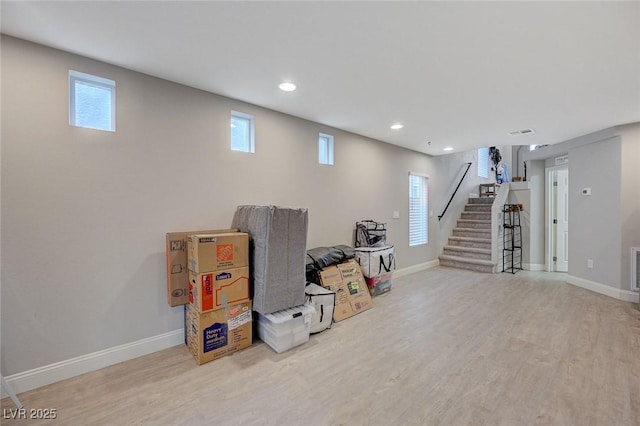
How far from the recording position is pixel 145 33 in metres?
1.91

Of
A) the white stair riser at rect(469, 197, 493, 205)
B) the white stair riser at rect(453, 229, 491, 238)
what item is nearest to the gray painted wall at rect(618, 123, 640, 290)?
the white stair riser at rect(453, 229, 491, 238)

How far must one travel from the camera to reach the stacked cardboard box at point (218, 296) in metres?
2.34

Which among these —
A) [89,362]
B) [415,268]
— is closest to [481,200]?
[415,268]

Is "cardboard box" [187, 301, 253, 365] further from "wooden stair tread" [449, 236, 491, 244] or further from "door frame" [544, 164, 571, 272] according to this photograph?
"door frame" [544, 164, 571, 272]

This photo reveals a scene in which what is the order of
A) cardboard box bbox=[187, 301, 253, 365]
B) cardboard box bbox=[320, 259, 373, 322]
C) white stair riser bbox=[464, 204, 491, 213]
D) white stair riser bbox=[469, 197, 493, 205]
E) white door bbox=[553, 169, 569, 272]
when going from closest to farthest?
cardboard box bbox=[187, 301, 253, 365] < cardboard box bbox=[320, 259, 373, 322] < white door bbox=[553, 169, 569, 272] < white stair riser bbox=[464, 204, 491, 213] < white stair riser bbox=[469, 197, 493, 205]

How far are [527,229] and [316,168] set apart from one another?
199 inches

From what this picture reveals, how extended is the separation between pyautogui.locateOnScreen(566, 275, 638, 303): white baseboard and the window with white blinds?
249 centimetres

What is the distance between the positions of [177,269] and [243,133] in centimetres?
168

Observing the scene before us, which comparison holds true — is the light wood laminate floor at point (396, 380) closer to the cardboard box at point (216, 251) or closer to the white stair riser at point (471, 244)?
the cardboard box at point (216, 251)

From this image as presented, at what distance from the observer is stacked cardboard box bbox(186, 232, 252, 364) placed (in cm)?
234

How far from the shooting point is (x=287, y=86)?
2.72 m

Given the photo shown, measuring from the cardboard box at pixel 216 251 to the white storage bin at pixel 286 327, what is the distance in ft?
1.97

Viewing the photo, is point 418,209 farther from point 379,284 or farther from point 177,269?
point 177,269

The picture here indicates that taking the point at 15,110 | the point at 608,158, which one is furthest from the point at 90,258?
the point at 608,158
